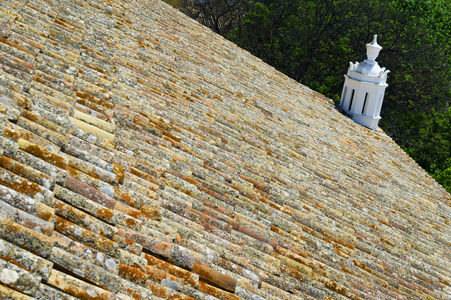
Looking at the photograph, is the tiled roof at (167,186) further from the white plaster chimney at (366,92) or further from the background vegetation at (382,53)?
the background vegetation at (382,53)

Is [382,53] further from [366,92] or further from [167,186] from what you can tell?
[167,186]

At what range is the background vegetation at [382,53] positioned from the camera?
28328mm

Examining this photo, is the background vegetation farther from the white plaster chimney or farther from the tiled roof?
the tiled roof

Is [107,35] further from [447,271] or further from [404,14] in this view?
[404,14]

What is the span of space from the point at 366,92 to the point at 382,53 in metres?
12.6

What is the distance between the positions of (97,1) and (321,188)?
524 cm

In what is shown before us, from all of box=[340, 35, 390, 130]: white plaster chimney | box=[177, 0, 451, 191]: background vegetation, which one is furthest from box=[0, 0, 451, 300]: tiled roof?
box=[177, 0, 451, 191]: background vegetation

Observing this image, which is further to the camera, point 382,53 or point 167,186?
point 382,53

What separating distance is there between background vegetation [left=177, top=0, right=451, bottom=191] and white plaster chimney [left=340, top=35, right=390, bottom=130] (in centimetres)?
977

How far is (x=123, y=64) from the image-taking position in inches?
293

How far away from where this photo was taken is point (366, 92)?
17.2 m

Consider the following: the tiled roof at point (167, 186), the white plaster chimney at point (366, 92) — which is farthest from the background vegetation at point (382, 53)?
the tiled roof at point (167, 186)

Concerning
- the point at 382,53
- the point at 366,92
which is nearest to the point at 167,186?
the point at 366,92

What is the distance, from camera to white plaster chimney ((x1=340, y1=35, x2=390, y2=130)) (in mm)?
17000
